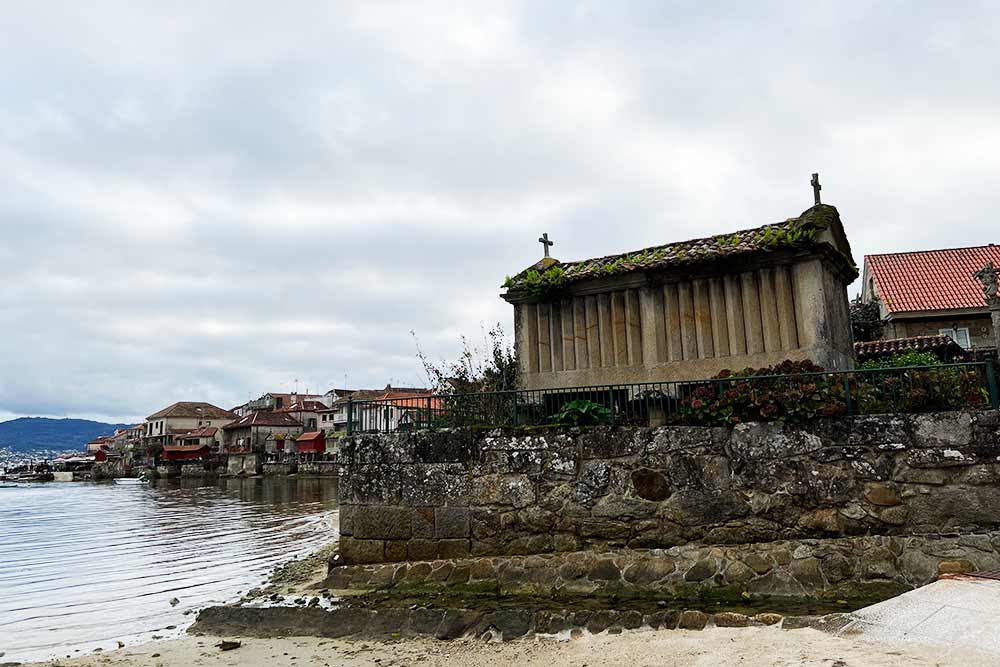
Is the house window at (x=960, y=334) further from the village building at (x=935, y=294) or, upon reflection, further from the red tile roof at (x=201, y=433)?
the red tile roof at (x=201, y=433)

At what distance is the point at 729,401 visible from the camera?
30.9 feet

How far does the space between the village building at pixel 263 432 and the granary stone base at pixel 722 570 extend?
77.0 metres

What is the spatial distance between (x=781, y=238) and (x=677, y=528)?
15.7 feet

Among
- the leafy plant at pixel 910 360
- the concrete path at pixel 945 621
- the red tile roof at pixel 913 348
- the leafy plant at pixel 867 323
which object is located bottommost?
the concrete path at pixel 945 621

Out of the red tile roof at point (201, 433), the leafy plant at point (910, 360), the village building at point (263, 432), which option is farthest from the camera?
the red tile roof at point (201, 433)

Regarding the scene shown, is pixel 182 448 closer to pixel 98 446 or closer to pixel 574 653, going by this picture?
pixel 98 446

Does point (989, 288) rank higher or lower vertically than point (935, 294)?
lower

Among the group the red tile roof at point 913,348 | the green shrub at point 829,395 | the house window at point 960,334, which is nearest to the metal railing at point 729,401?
the green shrub at point 829,395

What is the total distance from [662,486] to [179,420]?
356 ft

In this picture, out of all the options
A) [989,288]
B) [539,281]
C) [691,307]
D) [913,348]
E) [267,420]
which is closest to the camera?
[691,307]

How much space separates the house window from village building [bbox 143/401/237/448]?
99.0 metres

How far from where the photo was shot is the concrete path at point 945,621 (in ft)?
18.2

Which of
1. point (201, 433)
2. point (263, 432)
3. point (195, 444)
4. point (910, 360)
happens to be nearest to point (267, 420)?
point (263, 432)

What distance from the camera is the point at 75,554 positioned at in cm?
1856
